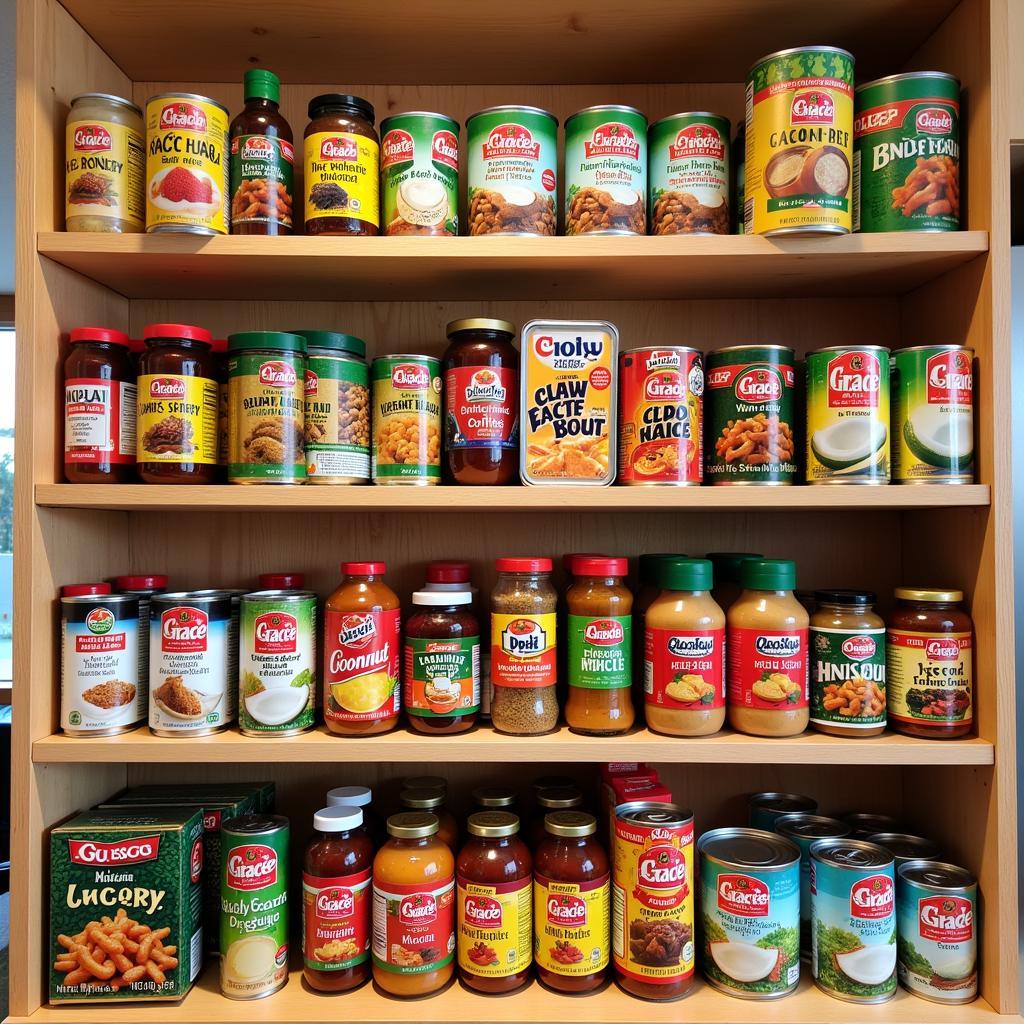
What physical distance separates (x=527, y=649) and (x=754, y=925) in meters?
0.50

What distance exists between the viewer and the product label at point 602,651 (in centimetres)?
111

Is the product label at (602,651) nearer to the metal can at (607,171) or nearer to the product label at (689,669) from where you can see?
the product label at (689,669)

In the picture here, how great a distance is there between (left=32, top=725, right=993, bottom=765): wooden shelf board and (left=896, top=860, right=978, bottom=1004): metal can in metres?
0.19

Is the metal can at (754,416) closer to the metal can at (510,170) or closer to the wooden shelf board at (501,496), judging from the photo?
the wooden shelf board at (501,496)

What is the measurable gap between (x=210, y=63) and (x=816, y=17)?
3.23 feet

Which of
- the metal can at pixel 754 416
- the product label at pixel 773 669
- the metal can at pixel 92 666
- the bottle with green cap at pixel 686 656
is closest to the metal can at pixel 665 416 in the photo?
the metal can at pixel 754 416

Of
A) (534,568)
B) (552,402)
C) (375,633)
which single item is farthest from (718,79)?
(375,633)

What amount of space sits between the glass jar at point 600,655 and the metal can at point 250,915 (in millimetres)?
486

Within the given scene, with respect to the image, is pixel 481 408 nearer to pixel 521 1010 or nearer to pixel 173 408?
pixel 173 408

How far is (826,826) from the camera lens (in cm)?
123

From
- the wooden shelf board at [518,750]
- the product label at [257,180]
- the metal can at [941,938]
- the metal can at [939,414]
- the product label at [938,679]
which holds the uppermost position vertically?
the product label at [257,180]

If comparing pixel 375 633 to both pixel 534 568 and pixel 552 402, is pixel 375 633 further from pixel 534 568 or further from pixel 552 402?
pixel 552 402

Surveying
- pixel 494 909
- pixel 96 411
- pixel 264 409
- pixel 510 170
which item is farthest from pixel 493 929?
pixel 510 170

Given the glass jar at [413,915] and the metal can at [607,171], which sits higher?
the metal can at [607,171]
